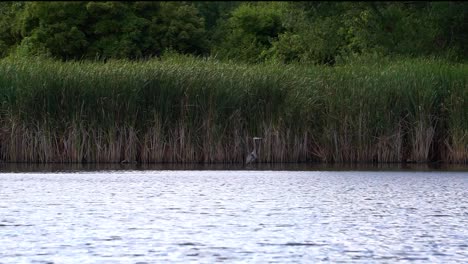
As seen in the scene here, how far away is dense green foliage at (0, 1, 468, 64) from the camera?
110 ft

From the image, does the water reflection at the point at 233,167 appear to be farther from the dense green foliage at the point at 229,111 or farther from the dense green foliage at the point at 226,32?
the dense green foliage at the point at 226,32

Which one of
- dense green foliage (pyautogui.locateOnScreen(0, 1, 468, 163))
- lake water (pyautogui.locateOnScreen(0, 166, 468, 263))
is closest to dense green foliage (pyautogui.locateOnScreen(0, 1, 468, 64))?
→ dense green foliage (pyautogui.locateOnScreen(0, 1, 468, 163))

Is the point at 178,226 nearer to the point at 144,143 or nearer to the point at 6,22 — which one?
the point at 144,143

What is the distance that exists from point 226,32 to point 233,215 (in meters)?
31.2

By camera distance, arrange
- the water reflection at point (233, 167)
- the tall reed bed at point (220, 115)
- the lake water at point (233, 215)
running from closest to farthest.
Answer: the lake water at point (233, 215) < the water reflection at point (233, 167) < the tall reed bed at point (220, 115)

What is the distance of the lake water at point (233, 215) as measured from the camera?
11750 mm

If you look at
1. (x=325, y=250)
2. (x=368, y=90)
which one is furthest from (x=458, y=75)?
(x=325, y=250)

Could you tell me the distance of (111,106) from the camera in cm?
2472

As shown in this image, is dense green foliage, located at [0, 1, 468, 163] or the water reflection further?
dense green foliage, located at [0, 1, 468, 163]

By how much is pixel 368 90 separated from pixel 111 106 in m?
5.80

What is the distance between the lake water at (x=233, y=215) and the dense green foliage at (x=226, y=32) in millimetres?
11693

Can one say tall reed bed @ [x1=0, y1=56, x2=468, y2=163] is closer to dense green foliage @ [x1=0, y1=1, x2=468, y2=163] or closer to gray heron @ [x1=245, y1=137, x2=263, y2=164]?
dense green foliage @ [x1=0, y1=1, x2=468, y2=163]

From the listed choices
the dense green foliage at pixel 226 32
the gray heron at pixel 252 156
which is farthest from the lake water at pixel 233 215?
the dense green foliage at pixel 226 32

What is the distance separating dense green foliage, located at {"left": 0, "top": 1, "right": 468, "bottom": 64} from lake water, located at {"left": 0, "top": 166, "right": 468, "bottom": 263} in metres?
11.7
